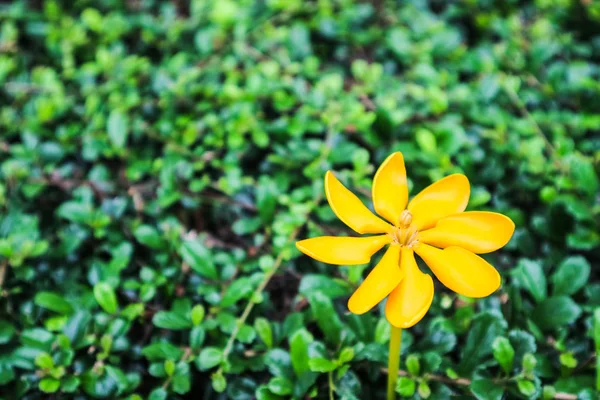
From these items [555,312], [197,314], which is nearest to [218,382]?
[197,314]

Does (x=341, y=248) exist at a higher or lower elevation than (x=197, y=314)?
higher

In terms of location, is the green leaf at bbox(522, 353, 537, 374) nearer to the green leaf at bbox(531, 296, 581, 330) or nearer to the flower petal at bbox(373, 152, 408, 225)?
the green leaf at bbox(531, 296, 581, 330)

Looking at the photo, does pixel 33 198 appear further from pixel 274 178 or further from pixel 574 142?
pixel 574 142

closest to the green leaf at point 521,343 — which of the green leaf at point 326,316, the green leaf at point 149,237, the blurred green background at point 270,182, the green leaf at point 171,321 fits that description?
the blurred green background at point 270,182

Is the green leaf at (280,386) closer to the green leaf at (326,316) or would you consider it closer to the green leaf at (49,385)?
the green leaf at (326,316)

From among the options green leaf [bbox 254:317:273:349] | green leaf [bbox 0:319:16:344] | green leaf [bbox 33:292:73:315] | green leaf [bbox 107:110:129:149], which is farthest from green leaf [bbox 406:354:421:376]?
green leaf [bbox 107:110:129:149]

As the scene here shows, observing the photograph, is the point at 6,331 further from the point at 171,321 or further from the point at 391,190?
the point at 391,190

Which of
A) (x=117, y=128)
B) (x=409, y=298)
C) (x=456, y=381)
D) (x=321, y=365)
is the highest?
(x=409, y=298)
